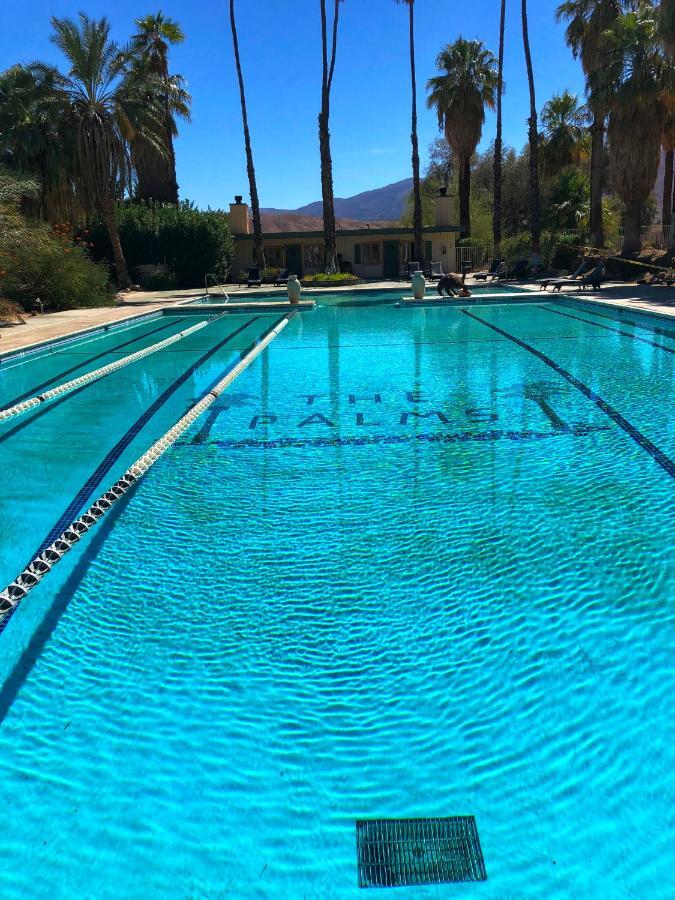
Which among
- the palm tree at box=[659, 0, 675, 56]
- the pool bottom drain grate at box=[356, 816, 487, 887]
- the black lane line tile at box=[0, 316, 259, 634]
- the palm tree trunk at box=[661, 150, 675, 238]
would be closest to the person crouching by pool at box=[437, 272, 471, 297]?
the palm tree at box=[659, 0, 675, 56]

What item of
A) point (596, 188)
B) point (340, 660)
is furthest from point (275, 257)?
→ point (340, 660)

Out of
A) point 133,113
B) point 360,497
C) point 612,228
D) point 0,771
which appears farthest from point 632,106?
point 0,771

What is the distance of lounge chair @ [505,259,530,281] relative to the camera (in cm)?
2562

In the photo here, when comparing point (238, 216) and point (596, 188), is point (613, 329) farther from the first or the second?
point (238, 216)

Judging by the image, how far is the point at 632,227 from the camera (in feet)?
80.4

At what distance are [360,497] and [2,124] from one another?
2224 cm

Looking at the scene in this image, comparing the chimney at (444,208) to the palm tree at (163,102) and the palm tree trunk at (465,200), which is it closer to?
the palm tree trunk at (465,200)

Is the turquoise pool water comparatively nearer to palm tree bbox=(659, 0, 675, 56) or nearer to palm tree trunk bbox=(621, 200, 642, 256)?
palm tree bbox=(659, 0, 675, 56)

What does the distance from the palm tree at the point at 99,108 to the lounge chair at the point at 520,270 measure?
43.8ft

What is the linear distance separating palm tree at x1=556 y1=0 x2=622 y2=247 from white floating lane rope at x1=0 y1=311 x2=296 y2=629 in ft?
74.3

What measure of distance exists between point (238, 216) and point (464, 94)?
12.5 m

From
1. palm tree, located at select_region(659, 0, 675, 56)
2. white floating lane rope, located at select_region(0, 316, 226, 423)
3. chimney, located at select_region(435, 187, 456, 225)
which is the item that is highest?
palm tree, located at select_region(659, 0, 675, 56)

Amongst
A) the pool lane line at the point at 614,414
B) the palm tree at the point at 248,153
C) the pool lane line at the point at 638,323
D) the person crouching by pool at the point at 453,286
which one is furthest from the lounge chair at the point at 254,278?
the pool lane line at the point at 614,414

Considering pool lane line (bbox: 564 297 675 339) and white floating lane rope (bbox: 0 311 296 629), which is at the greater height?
pool lane line (bbox: 564 297 675 339)
